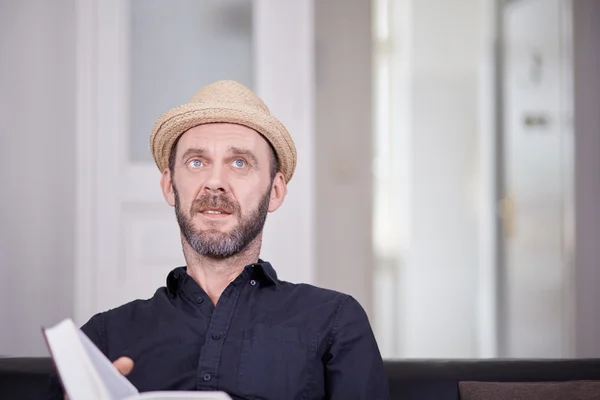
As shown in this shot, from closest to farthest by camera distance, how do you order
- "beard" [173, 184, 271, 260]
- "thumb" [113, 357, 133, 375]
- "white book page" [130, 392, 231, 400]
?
"white book page" [130, 392, 231, 400]
"thumb" [113, 357, 133, 375]
"beard" [173, 184, 271, 260]

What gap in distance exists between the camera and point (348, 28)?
12.1ft

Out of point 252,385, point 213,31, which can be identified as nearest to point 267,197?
point 252,385

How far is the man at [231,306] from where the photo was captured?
4.98ft

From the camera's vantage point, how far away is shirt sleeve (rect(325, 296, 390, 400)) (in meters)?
1.50

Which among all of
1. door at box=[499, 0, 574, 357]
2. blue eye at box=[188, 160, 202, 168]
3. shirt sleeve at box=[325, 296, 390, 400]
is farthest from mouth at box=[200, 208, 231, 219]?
door at box=[499, 0, 574, 357]

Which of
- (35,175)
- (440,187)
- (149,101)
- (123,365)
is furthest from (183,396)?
(440,187)

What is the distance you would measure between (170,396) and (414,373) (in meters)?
0.74

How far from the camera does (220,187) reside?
1625 millimetres

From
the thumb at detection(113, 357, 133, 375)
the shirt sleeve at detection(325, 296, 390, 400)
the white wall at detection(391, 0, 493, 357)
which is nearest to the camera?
the thumb at detection(113, 357, 133, 375)

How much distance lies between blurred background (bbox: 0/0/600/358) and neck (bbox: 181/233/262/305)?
159cm

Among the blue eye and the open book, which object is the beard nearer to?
the blue eye

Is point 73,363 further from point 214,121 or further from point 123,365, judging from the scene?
point 214,121

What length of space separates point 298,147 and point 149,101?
0.66 metres

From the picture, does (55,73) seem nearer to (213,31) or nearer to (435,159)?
(213,31)
